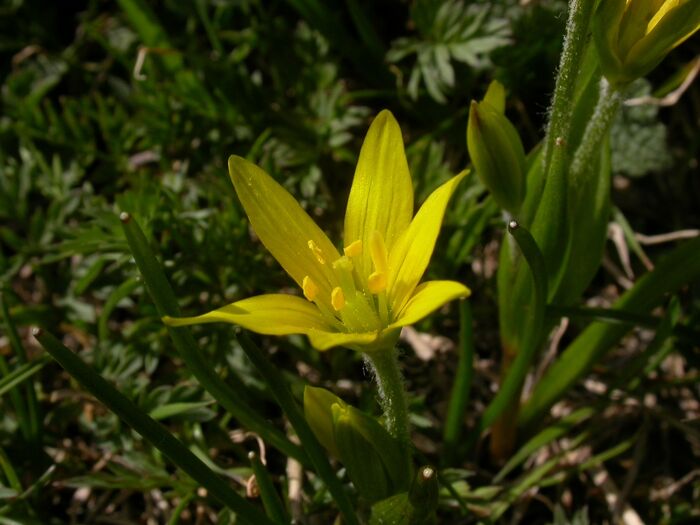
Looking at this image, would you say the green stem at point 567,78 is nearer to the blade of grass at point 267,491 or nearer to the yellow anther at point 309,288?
the yellow anther at point 309,288

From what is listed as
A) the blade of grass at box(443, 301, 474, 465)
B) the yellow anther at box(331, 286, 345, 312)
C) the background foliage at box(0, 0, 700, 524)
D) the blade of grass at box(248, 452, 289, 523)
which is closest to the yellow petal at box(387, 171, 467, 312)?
the yellow anther at box(331, 286, 345, 312)

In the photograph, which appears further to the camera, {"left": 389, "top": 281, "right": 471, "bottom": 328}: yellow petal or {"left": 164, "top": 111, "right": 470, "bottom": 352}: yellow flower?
{"left": 164, "top": 111, "right": 470, "bottom": 352}: yellow flower

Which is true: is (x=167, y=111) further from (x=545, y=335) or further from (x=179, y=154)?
(x=545, y=335)

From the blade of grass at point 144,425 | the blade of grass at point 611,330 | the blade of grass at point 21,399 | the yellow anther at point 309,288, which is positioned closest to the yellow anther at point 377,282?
the yellow anther at point 309,288

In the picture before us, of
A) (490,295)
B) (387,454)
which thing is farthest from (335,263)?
(490,295)

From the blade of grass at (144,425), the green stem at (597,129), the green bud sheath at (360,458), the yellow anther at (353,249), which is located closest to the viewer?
the blade of grass at (144,425)

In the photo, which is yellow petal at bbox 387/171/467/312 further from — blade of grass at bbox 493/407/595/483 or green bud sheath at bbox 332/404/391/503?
blade of grass at bbox 493/407/595/483
